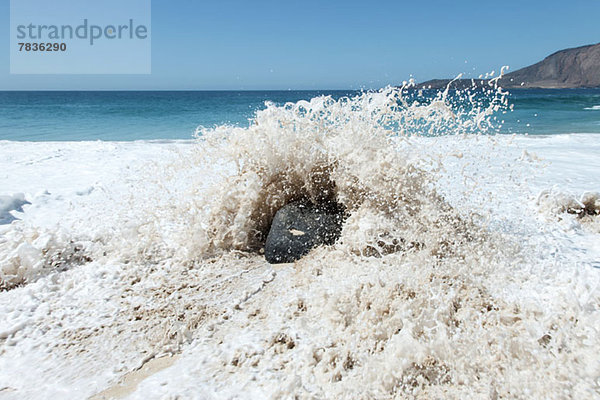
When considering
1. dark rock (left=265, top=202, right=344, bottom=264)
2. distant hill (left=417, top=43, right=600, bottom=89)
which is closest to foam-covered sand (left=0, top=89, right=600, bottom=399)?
dark rock (left=265, top=202, right=344, bottom=264)

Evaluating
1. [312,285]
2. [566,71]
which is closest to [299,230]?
[312,285]

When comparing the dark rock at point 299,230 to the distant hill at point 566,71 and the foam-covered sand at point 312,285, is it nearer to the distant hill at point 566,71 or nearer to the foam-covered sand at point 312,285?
the foam-covered sand at point 312,285

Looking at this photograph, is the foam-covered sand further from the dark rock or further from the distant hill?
the distant hill

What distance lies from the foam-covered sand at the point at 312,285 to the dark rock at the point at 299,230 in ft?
0.43

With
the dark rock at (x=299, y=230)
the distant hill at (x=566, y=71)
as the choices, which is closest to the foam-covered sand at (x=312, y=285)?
the dark rock at (x=299, y=230)

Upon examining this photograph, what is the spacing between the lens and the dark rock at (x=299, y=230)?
3.29 meters

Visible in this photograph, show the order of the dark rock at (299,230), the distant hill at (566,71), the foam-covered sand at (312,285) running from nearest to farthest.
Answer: the foam-covered sand at (312,285) → the dark rock at (299,230) → the distant hill at (566,71)

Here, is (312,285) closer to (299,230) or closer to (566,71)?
(299,230)

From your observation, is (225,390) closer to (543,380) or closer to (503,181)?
(543,380)

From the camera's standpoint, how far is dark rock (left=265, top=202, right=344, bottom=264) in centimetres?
329

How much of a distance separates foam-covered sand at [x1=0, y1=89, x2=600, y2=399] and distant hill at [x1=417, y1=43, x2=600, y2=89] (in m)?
79.9

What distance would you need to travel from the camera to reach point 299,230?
3.37 metres

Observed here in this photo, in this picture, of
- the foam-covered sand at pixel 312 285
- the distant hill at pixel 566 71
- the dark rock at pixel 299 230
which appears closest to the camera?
the foam-covered sand at pixel 312 285

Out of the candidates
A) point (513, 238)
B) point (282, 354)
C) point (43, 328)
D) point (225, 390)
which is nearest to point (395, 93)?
point (513, 238)
